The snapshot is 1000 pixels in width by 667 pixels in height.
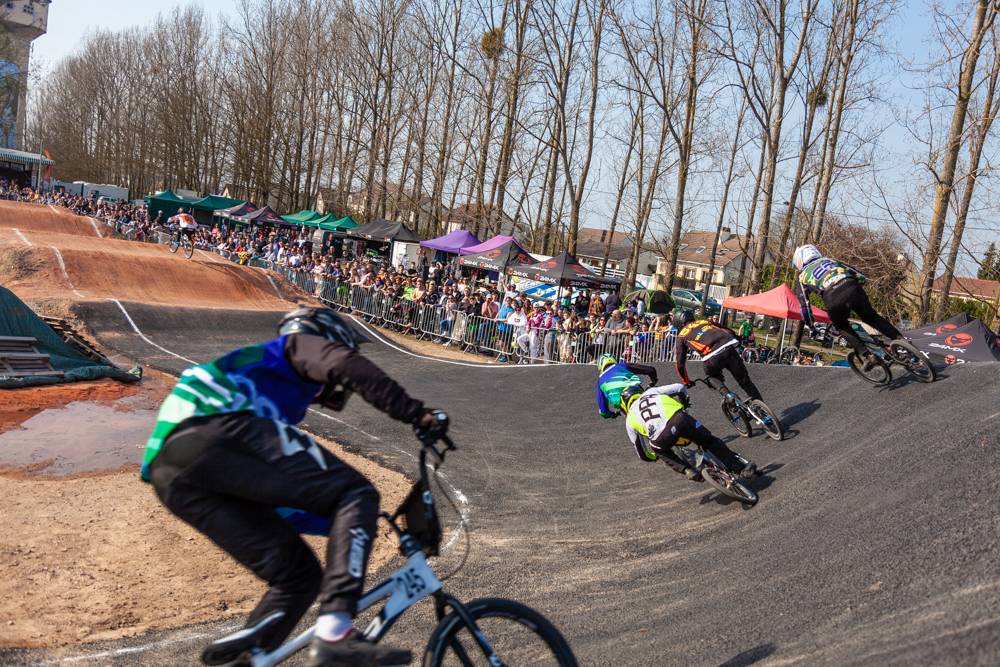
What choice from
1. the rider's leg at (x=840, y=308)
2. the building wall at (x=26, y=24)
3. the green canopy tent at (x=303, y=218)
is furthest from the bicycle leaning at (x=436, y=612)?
the building wall at (x=26, y=24)

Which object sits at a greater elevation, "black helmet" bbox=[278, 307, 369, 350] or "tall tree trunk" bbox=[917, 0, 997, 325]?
"tall tree trunk" bbox=[917, 0, 997, 325]

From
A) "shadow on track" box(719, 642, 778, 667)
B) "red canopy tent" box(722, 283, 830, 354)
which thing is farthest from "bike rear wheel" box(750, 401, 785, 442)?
"red canopy tent" box(722, 283, 830, 354)

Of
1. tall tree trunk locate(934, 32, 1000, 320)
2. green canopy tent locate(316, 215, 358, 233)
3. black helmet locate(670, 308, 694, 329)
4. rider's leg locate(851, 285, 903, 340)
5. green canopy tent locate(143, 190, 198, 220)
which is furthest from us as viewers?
green canopy tent locate(143, 190, 198, 220)

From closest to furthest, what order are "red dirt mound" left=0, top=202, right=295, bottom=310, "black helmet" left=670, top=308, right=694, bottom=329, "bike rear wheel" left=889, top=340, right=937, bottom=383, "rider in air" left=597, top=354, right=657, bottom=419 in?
1. "rider in air" left=597, top=354, right=657, bottom=419
2. "bike rear wheel" left=889, top=340, right=937, bottom=383
3. "black helmet" left=670, top=308, right=694, bottom=329
4. "red dirt mound" left=0, top=202, right=295, bottom=310

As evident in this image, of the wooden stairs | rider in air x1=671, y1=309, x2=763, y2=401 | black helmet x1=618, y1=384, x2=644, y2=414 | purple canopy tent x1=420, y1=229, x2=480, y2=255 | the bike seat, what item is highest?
purple canopy tent x1=420, y1=229, x2=480, y2=255

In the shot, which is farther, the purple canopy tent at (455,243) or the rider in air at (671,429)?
the purple canopy tent at (455,243)

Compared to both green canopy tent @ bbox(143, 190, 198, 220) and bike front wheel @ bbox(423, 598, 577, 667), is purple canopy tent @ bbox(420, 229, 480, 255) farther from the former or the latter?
bike front wheel @ bbox(423, 598, 577, 667)

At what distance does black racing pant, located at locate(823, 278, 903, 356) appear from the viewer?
9375 millimetres

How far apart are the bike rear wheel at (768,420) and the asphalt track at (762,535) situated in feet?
0.47

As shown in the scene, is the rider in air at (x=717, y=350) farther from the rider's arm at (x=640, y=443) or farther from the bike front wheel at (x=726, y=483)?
the bike front wheel at (x=726, y=483)

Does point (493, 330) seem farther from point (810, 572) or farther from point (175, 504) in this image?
point (175, 504)

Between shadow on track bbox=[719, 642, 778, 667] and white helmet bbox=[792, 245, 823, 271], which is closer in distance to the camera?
shadow on track bbox=[719, 642, 778, 667]

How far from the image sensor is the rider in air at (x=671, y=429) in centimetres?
823

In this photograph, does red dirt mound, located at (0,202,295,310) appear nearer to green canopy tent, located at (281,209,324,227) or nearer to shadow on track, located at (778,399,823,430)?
green canopy tent, located at (281,209,324,227)
